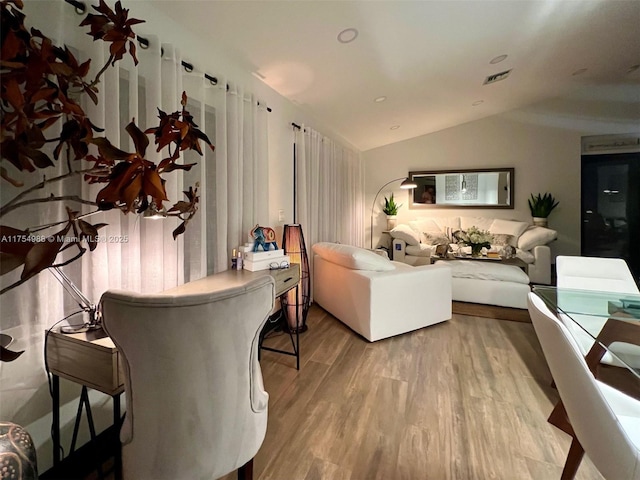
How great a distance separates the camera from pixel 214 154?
2.12m

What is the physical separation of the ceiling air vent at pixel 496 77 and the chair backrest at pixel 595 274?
2.56 metres

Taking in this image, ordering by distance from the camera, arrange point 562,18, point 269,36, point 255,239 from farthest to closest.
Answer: point 562,18
point 255,239
point 269,36

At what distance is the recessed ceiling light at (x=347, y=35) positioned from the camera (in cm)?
215

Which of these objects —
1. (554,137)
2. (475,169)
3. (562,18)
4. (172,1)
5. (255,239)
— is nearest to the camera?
(172,1)

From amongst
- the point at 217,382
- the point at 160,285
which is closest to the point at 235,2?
the point at 160,285

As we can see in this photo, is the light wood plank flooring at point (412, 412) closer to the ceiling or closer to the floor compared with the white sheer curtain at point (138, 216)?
closer to the floor

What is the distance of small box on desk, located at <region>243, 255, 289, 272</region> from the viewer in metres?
2.15

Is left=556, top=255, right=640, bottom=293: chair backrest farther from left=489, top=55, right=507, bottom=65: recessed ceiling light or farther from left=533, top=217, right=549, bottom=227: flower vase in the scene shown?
left=533, top=217, right=549, bottom=227: flower vase

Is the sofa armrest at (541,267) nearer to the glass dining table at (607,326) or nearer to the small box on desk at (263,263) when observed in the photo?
the glass dining table at (607,326)

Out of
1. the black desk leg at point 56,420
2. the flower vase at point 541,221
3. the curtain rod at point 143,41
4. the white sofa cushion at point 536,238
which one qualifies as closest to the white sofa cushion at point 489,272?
the white sofa cushion at point 536,238

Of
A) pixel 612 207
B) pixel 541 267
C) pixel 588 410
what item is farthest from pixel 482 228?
pixel 588 410

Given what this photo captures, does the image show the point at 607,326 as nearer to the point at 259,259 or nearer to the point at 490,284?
the point at 259,259

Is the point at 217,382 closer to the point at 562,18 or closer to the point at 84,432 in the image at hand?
the point at 84,432

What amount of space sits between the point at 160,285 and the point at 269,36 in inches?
70.5
